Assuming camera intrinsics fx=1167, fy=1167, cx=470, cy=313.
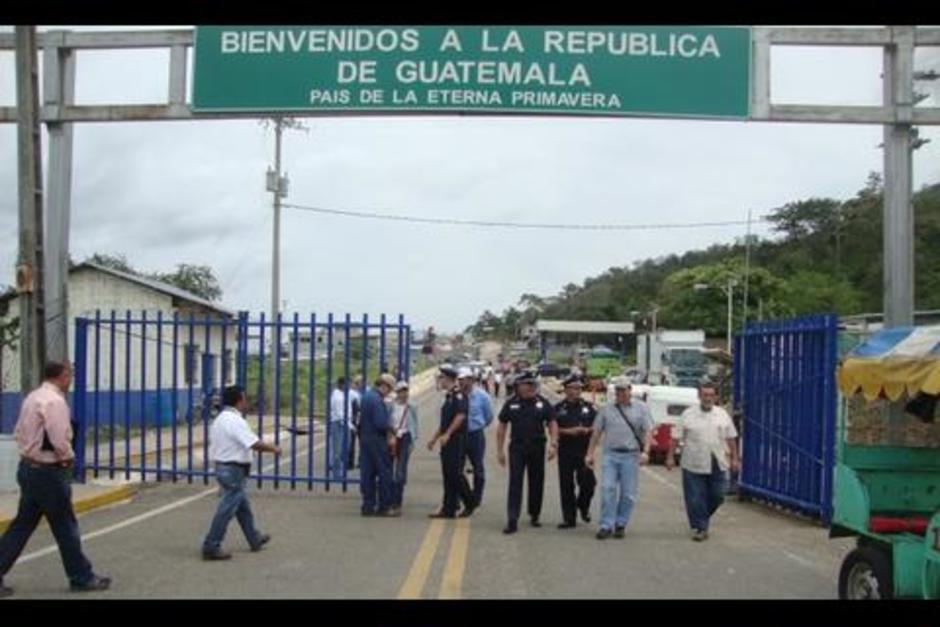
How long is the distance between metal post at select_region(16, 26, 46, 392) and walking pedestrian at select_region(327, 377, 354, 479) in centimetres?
394

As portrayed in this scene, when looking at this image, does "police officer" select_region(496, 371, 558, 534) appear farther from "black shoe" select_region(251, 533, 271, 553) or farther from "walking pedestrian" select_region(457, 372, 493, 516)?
"black shoe" select_region(251, 533, 271, 553)

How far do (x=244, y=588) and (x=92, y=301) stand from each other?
28557mm

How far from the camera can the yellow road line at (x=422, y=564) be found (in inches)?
341

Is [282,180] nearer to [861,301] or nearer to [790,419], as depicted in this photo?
[790,419]

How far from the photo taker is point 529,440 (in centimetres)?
1252

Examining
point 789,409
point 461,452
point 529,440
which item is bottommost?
point 461,452

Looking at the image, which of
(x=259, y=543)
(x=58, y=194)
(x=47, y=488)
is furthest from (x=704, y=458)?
(x=58, y=194)

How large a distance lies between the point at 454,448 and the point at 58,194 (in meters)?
7.18

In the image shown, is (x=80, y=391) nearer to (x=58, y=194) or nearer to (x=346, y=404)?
(x=58, y=194)

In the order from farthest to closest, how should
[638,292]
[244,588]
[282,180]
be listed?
[638,292] → [282,180] → [244,588]

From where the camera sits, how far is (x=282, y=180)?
39844 millimetres

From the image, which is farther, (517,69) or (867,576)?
(517,69)

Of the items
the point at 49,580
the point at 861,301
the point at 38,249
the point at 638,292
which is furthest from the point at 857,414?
the point at 638,292
